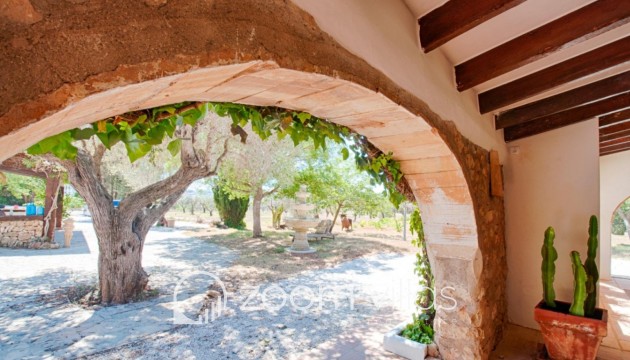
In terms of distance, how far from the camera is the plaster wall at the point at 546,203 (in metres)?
3.12

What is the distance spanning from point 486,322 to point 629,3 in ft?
7.65

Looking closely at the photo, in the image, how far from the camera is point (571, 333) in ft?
8.24

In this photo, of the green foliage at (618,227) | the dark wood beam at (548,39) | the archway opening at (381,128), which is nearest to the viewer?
the archway opening at (381,128)

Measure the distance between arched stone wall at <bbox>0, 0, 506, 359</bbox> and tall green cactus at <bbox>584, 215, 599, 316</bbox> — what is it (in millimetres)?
1728

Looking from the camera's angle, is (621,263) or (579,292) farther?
(621,263)

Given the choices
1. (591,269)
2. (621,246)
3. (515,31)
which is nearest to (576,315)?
(591,269)

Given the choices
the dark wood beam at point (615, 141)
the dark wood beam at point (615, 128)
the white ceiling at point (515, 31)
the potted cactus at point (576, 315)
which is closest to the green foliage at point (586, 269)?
the potted cactus at point (576, 315)

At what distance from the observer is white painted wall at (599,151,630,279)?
572cm

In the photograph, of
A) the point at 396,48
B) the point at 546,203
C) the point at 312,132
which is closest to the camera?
the point at 396,48

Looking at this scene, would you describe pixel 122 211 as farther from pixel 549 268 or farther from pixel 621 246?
pixel 621 246

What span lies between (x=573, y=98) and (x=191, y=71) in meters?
3.32

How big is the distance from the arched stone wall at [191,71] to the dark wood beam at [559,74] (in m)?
0.92

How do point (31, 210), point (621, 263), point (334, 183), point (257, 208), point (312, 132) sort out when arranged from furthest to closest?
point (334, 183)
point (257, 208)
point (31, 210)
point (621, 263)
point (312, 132)

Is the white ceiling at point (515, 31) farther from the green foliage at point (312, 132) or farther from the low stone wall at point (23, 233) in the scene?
the low stone wall at point (23, 233)
